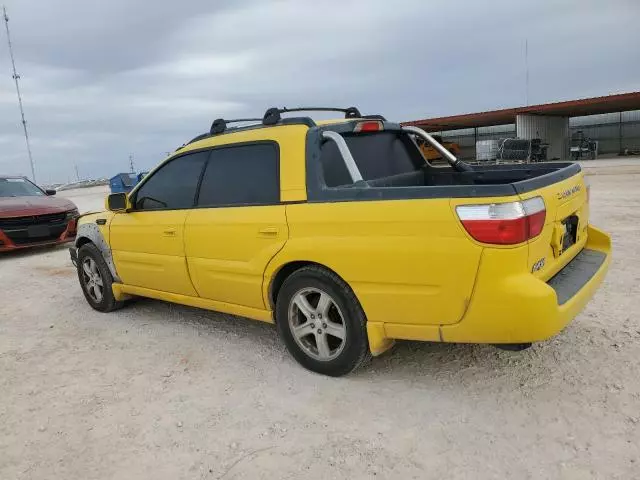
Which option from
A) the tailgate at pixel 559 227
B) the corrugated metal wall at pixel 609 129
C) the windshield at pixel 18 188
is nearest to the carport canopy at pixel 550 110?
the corrugated metal wall at pixel 609 129

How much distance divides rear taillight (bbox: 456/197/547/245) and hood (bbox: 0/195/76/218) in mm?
9000

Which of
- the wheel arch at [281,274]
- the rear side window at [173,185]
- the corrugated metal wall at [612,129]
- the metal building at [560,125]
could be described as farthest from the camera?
the corrugated metal wall at [612,129]

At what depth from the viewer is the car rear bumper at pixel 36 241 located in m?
9.17

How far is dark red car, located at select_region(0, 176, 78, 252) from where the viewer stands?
923 cm

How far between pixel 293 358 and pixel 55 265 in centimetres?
618

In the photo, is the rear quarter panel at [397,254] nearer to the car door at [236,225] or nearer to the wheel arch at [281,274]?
the wheel arch at [281,274]

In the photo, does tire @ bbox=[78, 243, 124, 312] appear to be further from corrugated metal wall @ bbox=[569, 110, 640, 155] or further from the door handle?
corrugated metal wall @ bbox=[569, 110, 640, 155]

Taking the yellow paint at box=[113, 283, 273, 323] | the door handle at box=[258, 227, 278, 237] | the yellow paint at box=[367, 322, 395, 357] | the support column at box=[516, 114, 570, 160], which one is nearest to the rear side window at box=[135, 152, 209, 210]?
the yellow paint at box=[113, 283, 273, 323]

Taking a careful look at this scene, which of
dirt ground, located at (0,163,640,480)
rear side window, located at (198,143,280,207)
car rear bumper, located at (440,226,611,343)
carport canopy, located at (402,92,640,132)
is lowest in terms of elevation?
dirt ground, located at (0,163,640,480)

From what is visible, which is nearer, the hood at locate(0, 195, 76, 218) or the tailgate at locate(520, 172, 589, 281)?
the tailgate at locate(520, 172, 589, 281)

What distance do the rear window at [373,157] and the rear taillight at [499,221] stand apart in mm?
1017

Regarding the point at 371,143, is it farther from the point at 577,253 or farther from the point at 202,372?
the point at 202,372

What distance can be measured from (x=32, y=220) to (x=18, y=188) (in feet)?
6.08

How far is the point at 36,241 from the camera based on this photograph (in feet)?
31.1
